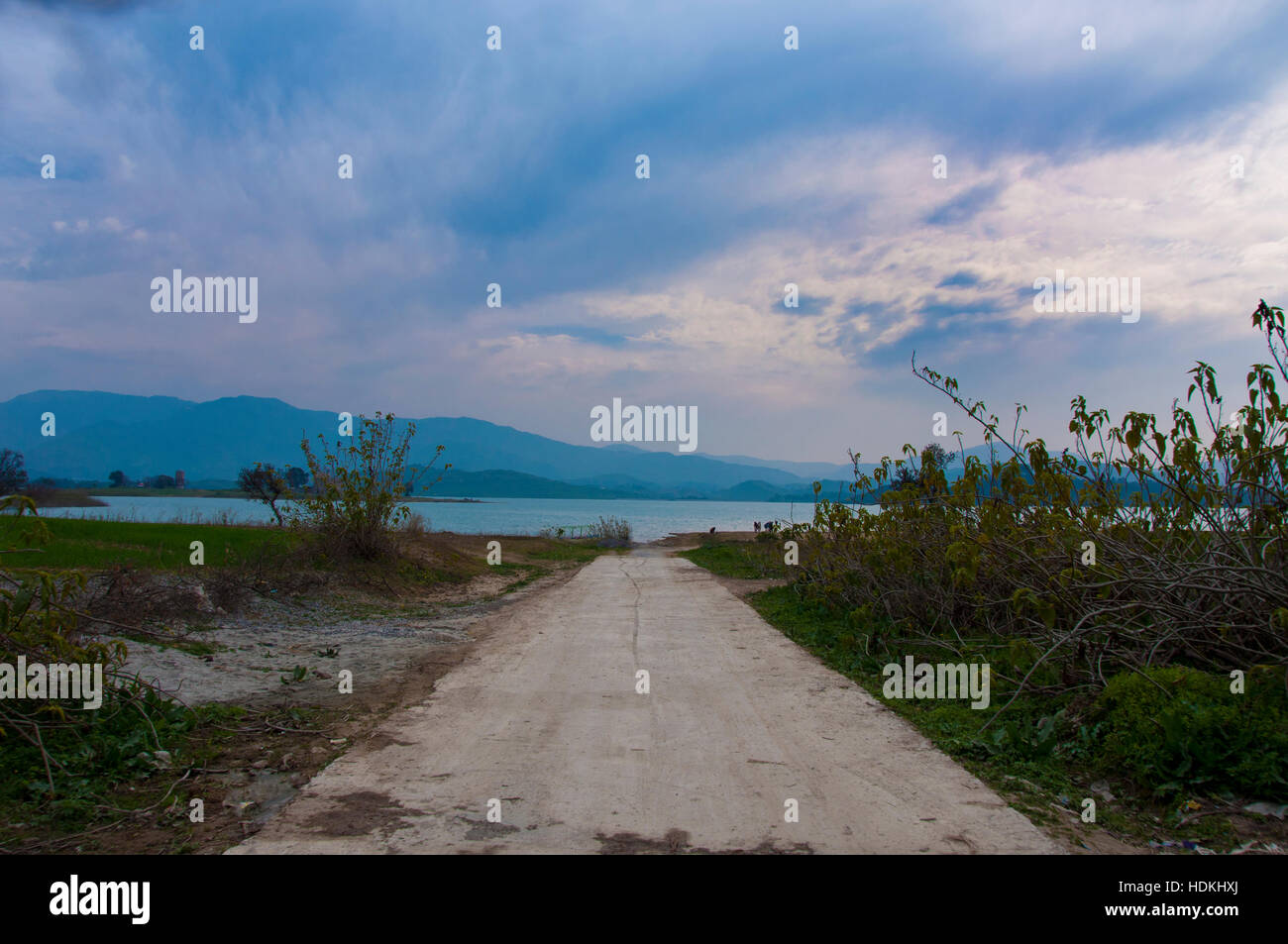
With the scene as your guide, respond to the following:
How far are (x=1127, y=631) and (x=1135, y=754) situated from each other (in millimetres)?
1696

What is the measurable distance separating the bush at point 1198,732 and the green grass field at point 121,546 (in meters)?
12.1

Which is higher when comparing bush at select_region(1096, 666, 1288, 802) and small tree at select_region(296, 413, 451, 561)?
small tree at select_region(296, 413, 451, 561)

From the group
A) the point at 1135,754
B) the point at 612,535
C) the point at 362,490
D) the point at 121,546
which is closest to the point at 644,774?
the point at 1135,754

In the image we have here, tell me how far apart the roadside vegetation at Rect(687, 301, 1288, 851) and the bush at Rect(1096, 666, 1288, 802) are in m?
0.01

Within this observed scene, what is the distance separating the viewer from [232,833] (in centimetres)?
412

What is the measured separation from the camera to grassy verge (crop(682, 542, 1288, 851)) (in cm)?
434

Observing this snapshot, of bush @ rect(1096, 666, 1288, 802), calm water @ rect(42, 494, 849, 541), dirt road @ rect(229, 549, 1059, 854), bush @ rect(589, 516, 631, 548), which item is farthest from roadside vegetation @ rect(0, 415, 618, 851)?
bush @ rect(589, 516, 631, 548)

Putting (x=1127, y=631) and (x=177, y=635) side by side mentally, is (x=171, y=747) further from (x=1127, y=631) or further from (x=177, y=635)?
(x=1127, y=631)

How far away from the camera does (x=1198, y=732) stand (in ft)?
16.7

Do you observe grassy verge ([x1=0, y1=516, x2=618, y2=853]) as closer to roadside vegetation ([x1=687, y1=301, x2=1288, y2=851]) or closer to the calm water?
roadside vegetation ([x1=687, y1=301, x2=1288, y2=851])

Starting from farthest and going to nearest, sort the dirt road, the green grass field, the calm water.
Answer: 1. the calm water
2. the green grass field
3. the dirt road
